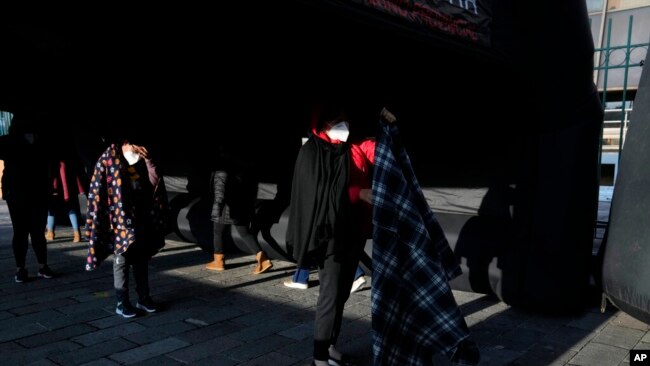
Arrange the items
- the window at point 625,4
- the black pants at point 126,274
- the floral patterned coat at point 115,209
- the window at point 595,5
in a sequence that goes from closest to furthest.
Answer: the floral patterned coat at point 115,209 → the black pants at point 126,274 → the window at point 625,4 → the window at point 595,5

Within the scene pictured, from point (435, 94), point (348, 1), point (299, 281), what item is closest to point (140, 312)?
point (299, 281)

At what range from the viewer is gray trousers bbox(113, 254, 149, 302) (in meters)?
4.32

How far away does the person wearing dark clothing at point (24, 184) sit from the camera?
211 inches

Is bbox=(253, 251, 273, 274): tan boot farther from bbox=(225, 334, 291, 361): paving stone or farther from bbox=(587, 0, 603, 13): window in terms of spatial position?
bbox=(587, 0, 603, 13): window

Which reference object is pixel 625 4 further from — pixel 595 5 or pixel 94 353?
pixel 94 353

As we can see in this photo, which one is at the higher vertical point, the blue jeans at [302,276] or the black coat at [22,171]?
the black coat at [22,171]

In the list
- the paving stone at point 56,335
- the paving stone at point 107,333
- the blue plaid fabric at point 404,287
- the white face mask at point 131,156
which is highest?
the white face mask at point 131,156

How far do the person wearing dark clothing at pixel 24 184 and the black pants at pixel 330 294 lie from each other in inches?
153

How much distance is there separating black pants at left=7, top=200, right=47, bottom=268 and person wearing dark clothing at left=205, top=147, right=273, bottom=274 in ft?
6.20

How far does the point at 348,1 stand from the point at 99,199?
2766 millimetres

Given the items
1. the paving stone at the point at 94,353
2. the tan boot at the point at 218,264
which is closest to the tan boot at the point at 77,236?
the tan boot at the point at 218,264

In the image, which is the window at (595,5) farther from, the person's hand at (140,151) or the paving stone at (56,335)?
the paving stone at (56,335)

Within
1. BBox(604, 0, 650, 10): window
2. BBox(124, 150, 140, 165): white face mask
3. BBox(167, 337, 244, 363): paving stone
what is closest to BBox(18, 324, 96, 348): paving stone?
BBox(167, 337, 244, 363): paving stone

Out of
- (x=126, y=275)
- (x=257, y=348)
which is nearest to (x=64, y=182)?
(x=126, y=275)
